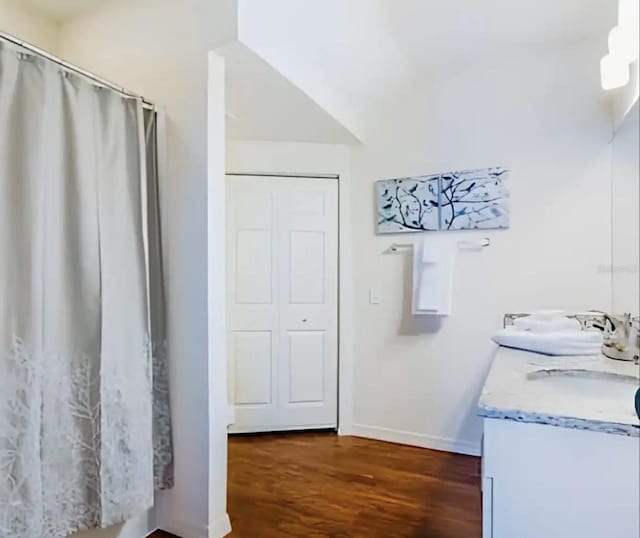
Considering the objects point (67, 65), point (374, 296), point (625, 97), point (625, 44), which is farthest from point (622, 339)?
point (67, 65)

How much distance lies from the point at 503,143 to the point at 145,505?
2.70 metres

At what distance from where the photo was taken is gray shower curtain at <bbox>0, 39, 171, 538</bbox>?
153 centimetres

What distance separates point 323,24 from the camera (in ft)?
7.59

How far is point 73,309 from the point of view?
68.5 inches

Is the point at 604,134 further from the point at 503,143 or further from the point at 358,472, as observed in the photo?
the point at 358,472

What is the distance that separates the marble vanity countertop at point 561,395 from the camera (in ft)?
3.49

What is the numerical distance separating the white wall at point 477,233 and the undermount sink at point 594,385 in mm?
1395

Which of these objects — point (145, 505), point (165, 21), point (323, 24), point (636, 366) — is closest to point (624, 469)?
point (636, 366)

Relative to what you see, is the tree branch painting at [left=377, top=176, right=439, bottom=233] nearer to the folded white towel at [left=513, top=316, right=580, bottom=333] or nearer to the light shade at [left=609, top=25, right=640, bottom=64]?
the folded white towel at [left=513, top=316, right=580, bottom=333]

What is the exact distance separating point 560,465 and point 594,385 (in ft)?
1.51

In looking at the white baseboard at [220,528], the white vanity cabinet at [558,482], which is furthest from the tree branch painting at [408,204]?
the white vanity cabinet at [558,482]

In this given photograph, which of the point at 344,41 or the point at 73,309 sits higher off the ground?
the point at 344,41

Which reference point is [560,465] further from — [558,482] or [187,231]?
[187,231]

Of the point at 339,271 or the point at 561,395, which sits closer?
the point at 561,395
